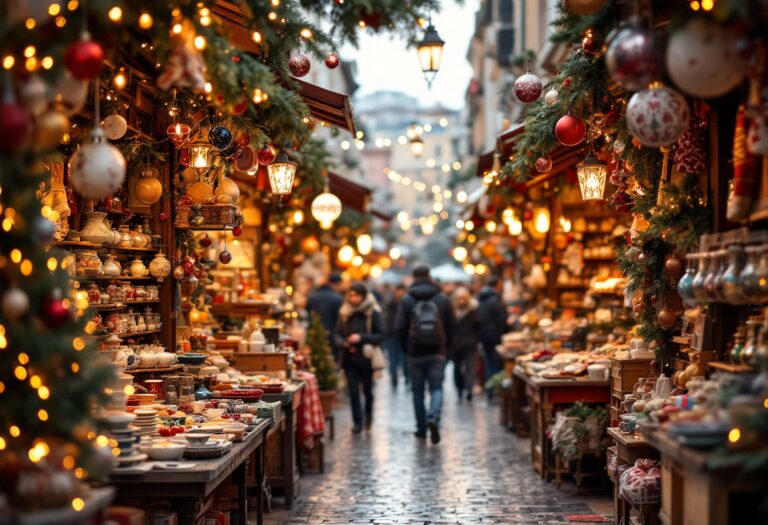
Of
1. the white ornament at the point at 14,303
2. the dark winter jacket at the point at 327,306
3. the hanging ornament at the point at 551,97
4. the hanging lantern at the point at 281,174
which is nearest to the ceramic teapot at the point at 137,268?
the hanging lantern at the point at 281,174

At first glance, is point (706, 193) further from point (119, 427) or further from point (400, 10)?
point (119, 427)

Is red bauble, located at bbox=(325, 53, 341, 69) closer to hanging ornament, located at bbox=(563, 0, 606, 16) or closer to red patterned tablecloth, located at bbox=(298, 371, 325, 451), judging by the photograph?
hanging ornament, located at bbox=(563, 0, 606, 16)

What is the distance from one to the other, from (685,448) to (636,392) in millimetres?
3408

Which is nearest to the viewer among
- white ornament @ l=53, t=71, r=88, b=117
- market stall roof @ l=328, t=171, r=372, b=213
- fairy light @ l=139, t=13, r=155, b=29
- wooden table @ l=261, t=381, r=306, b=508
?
white ornament @ l=53, t=71, r=88, b=117

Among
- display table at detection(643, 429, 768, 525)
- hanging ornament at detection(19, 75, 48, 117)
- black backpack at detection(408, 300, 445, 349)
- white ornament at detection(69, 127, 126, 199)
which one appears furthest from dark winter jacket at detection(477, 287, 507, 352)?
hanging ornament at detection(19, 75, 48, 117)

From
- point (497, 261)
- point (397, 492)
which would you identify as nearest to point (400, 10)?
point (397, 492)

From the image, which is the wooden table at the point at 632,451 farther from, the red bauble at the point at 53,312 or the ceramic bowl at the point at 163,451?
the red bauble at the point at 53,312

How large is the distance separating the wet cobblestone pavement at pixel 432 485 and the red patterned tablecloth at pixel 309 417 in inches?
17.9

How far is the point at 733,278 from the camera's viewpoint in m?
5.89

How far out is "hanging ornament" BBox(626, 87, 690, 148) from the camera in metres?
5.91

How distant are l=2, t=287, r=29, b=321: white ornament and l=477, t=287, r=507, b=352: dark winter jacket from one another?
15.1 meters

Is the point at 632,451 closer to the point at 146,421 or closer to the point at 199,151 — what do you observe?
the point at 146,421

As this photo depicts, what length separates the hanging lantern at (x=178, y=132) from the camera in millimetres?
8930

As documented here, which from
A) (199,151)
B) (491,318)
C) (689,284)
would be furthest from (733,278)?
(491,318)
